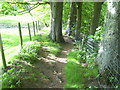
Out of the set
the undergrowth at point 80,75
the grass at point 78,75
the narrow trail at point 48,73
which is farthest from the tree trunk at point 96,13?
the grass at point 78,75

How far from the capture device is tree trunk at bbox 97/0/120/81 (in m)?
3.64

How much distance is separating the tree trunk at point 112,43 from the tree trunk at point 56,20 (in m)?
5.73

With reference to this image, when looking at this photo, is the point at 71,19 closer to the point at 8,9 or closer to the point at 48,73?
the point at 8,9

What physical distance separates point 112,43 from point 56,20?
6255 mm

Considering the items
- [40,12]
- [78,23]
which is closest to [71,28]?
[78,23]

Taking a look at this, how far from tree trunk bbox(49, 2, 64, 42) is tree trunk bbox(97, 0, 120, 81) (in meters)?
5.73

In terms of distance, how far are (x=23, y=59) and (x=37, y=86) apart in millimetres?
1986

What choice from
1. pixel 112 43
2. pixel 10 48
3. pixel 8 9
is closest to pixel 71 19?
pixel 8 9

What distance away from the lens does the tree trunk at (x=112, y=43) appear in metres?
3.64

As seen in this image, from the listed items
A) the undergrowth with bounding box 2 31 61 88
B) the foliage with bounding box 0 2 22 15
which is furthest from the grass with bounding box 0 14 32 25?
the undergrowth with bounding box 2 31 61 88

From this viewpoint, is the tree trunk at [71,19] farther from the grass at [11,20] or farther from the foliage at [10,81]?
the foliage at [10,81]

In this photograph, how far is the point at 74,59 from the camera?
633 centimetres

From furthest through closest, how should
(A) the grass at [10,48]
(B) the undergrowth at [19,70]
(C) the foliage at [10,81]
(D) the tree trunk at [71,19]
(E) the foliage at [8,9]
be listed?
(D) the tree trunk at [71,19] < (E) the foliage at [8,9] < (A) the grass at [10,48] < (B) the undergrowth at [19,70] < (C) the foliage at [10,81]

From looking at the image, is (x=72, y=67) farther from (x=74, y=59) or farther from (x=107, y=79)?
(x=107, y=79)
